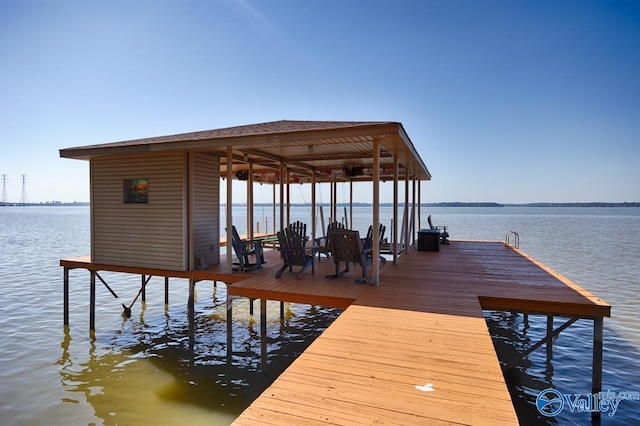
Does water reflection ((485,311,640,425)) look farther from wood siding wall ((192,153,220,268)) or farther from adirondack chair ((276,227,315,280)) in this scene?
wood siding wall ((192,153,220,268))

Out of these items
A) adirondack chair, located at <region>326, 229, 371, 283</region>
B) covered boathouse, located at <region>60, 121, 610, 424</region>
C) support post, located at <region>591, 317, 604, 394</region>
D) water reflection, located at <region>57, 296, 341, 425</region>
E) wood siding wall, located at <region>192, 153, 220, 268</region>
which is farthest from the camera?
wood siding wall, located at <region>192, 153, 220, 268</region>

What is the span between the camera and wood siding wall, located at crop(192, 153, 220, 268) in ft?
25.8

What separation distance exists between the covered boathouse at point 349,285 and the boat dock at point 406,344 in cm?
1

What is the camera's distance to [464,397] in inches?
97.1

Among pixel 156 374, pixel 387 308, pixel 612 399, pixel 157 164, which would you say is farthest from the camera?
pixel 157 164

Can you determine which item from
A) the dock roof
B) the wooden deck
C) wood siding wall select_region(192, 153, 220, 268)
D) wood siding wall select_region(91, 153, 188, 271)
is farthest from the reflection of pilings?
wood siding wall select_region(91, 153, 188, 271)

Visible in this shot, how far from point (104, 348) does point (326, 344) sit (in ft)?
24.1

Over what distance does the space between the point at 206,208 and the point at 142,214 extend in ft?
4.90

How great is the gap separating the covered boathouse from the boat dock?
1cm

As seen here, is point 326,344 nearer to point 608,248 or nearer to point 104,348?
point 104,348

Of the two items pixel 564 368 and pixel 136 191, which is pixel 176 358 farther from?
pixel 564 368

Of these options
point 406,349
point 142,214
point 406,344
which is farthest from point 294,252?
point 142,214

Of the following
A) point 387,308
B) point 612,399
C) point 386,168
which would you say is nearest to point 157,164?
point 387,308

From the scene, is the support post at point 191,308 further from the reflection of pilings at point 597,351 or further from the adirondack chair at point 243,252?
the reflection of pilings at point 597,351
